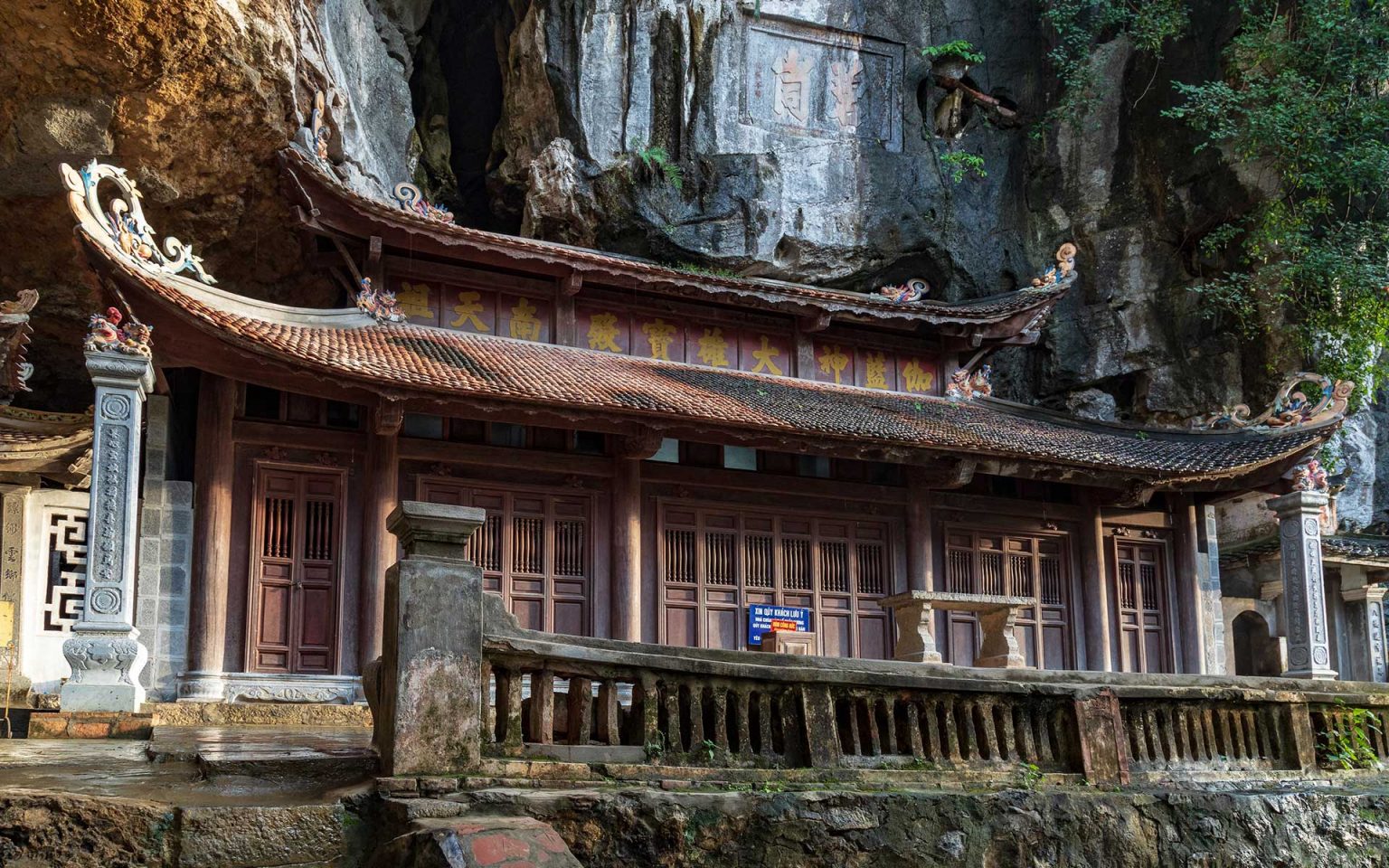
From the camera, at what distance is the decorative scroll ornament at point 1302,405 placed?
640 inches

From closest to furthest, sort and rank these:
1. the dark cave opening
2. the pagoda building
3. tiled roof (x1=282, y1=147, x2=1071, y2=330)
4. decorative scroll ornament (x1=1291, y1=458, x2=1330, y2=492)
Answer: the pagoda building < tiled roof (x1=282, y1=147, x2=1071, y2=330) < decorative scroll ornament (x1=1291, y1=458, x2=1330, y2=492) < the dark cave opening

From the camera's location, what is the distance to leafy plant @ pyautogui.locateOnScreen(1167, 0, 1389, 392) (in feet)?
65.7

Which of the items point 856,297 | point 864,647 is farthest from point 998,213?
point 864,647

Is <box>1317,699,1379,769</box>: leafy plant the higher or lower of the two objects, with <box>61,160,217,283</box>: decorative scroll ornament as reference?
lower

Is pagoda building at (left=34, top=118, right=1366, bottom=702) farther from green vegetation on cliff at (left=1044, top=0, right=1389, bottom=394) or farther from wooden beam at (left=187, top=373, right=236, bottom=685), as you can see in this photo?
green vegetation on cliff at (left=1044, top=0, right=1389, bottom=394)

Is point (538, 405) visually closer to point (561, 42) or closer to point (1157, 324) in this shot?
point (561, 42)

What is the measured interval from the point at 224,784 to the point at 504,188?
16514 millimetres

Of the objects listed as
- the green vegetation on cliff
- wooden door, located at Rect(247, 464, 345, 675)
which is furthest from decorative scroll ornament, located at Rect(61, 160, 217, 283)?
the green vegetation on cliff

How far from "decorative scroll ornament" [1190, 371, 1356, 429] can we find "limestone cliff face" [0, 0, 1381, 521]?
4440 mm

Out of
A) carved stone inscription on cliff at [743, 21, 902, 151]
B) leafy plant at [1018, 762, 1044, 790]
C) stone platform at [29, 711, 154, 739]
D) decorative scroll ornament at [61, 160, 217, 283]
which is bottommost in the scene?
leafy plant at [1018, 762, 1044, 790]

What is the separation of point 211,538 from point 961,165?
614 inches

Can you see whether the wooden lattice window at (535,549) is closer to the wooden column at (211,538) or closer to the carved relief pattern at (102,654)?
the wooden column at (211,538)

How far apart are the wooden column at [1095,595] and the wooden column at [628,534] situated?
19.5 feet

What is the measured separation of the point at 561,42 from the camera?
21.5 metres
